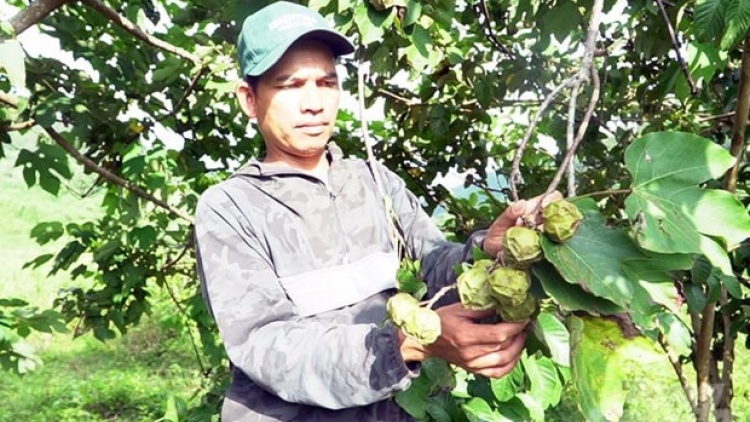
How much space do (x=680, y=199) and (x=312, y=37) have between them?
2.97 feet

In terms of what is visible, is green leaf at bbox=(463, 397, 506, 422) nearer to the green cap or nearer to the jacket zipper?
the jacket zipper

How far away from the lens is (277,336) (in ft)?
4.71

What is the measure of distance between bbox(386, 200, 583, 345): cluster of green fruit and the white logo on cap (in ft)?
2.40

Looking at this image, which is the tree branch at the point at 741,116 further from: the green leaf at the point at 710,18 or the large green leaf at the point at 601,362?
the large green leaf at the point at 601,362

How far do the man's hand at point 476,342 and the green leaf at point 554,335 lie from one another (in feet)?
0.08

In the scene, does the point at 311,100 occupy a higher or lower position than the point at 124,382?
higher

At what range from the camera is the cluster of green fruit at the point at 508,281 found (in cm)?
109

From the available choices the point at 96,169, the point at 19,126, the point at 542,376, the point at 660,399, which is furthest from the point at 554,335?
the point at 660,399

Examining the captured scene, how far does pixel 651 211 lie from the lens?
1.11 metres

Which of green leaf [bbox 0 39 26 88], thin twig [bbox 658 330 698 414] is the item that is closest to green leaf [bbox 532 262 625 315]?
green leaf [bbox 0 39 26 88]

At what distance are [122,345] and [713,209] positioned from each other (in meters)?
7.94

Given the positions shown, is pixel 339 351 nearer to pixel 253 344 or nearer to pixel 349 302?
pixel 253 344

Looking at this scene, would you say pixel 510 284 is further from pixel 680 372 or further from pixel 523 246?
pixel 680 372

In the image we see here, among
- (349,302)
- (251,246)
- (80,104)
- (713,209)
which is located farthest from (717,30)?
(80,104)
